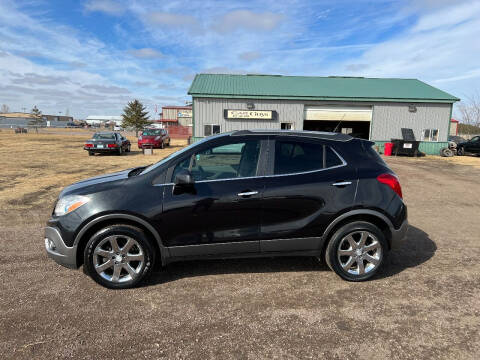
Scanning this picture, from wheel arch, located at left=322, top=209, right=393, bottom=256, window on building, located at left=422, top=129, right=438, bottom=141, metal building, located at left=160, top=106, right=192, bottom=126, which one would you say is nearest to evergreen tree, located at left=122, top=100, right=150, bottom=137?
metal building, located at left=160, top=106, right=192, bottom=126

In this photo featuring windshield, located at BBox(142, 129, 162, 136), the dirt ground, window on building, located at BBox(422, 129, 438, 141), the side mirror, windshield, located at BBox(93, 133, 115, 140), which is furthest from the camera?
windshield, located at BBox(142, 129, 162, 136)

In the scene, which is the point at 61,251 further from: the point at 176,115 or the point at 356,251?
the point at 176,115

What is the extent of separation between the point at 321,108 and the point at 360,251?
68.3 feet

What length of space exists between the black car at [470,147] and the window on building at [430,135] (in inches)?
67.6

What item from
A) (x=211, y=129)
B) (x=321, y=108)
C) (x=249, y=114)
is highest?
(x=321, y=108)

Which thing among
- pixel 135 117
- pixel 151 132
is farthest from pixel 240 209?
pixel 135 117

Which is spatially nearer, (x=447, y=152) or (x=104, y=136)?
(x=104, y=136)

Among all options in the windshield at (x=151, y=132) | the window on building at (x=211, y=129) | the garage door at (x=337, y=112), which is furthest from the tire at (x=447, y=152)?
the windshield at (x=151, y=132)

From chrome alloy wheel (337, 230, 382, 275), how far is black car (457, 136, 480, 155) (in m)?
23.5

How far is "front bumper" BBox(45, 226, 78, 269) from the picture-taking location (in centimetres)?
340

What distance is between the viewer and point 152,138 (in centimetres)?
2364

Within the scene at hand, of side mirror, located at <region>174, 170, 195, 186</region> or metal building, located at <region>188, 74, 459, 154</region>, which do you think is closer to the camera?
side mirror, located at <region>174, 170, 195, 186</region>

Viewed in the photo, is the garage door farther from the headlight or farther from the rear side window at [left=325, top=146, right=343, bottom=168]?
the headlight

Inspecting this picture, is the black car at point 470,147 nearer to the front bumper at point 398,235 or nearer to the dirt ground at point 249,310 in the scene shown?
the dirt ground at point 249,310
